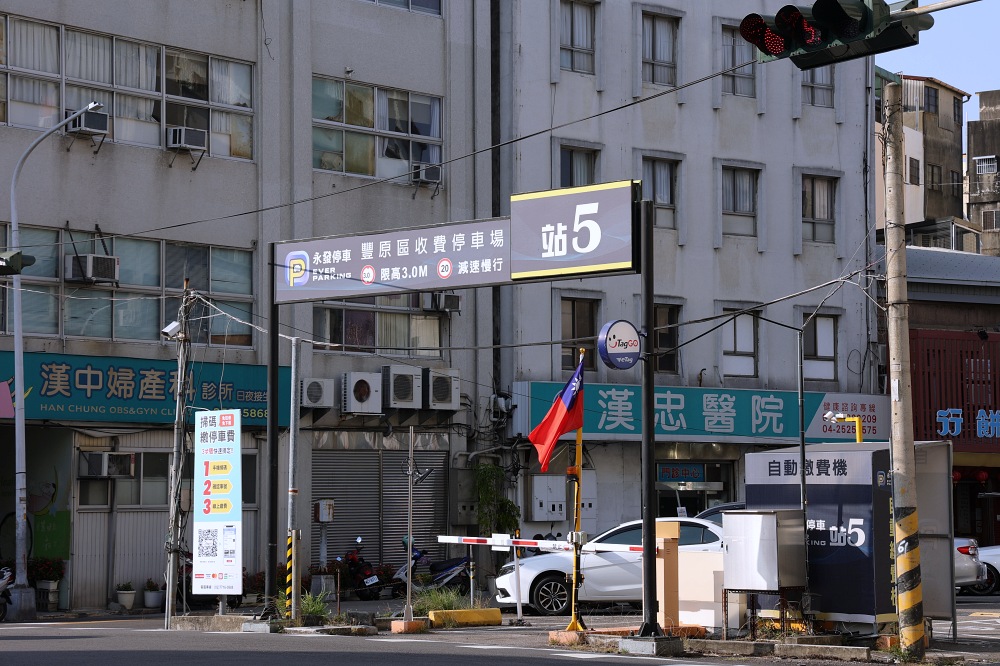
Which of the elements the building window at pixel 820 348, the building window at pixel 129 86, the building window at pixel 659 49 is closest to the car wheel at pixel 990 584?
the building window at pixel 820 348

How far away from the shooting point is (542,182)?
3347cm

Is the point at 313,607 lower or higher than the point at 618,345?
lower

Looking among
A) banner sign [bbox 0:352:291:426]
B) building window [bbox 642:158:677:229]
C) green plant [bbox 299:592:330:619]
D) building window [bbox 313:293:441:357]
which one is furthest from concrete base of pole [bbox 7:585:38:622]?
building window [bbox 642:158:677:229]

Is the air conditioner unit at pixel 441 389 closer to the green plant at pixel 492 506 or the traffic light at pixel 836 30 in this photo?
the green plant at pixel 492 506

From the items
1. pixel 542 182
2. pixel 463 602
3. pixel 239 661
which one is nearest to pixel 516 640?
pixel 463 602

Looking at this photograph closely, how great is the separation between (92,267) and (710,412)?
15.4 metres

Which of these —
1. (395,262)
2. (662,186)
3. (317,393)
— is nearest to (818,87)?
(662,186)

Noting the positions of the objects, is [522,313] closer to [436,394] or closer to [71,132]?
[436,394]

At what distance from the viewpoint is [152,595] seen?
2766 centimetres

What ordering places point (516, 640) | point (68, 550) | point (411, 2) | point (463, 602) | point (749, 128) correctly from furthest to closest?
point (749, 128), point (411, 2), point (68, 550), point (463, 602), point (516, 640)

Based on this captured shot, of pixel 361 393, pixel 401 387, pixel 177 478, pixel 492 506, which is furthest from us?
pixel 492 506

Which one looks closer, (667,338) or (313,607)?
(313,607)

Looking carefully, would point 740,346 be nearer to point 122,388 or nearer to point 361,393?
point 361,393

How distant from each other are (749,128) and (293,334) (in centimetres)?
1366
